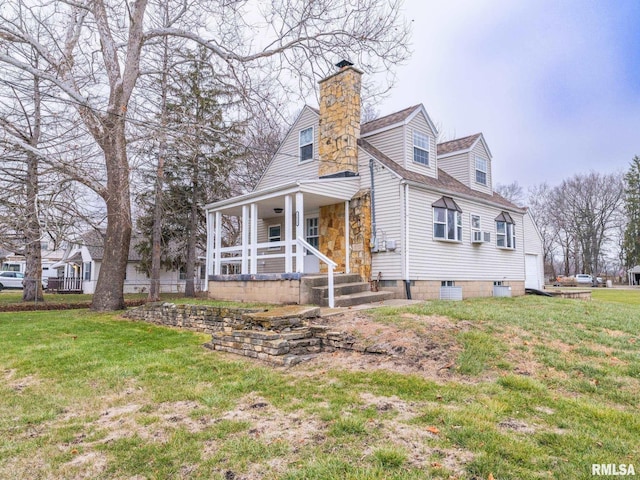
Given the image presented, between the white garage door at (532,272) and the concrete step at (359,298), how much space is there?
11.5 meters

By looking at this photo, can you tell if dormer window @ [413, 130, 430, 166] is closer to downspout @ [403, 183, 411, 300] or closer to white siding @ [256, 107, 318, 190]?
downspout @ [403, 183, 411, 300]

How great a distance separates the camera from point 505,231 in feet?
50.1

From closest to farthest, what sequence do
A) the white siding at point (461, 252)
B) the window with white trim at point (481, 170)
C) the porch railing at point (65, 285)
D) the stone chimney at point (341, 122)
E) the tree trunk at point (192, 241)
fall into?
the white siding at point (461, 252)
the stone chimney at point (341, 122)
the window with white trim at point (481, 170)
the tree trunk at point (192, 241)
the porch railing at point (65, 285)

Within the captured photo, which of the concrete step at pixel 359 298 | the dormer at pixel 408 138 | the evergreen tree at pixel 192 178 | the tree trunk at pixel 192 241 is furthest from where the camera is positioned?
the tree trunk at pixel 192 241

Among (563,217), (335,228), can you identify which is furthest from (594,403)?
(563,217)

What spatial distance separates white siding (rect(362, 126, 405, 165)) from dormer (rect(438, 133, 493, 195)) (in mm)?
3956

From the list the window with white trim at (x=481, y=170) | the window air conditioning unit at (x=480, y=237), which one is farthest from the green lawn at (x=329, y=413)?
the window with white trim at (x=481, y=170)

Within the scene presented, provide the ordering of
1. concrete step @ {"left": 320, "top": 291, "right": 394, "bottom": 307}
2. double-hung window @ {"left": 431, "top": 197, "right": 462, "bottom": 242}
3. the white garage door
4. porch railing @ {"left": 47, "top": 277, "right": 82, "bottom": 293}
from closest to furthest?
concrete step @ {"left": 320, "top": 291, "right": 394, "bottom": 307}
double-hung window @ {"left": 431, "top": 197, "right": 462, "bottom": 242}
the white garage door
porch railing @ {"left": 47, "top": 277, "right": 82, "bottom": 293}

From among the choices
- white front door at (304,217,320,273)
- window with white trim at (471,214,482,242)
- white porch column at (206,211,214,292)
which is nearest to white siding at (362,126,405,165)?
white front door at (304,217,320,273)

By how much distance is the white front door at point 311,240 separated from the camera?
41.9ft

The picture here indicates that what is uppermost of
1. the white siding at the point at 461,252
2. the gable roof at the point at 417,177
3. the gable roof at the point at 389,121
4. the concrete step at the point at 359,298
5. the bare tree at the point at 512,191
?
the bare tree at the point at 512,191

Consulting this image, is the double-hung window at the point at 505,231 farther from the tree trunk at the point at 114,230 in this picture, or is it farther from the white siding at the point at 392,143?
the tree trunk at the point at 114,230

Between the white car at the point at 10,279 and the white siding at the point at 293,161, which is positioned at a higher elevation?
the white siding at the point at 293,161

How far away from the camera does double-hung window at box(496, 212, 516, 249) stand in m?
15.0
